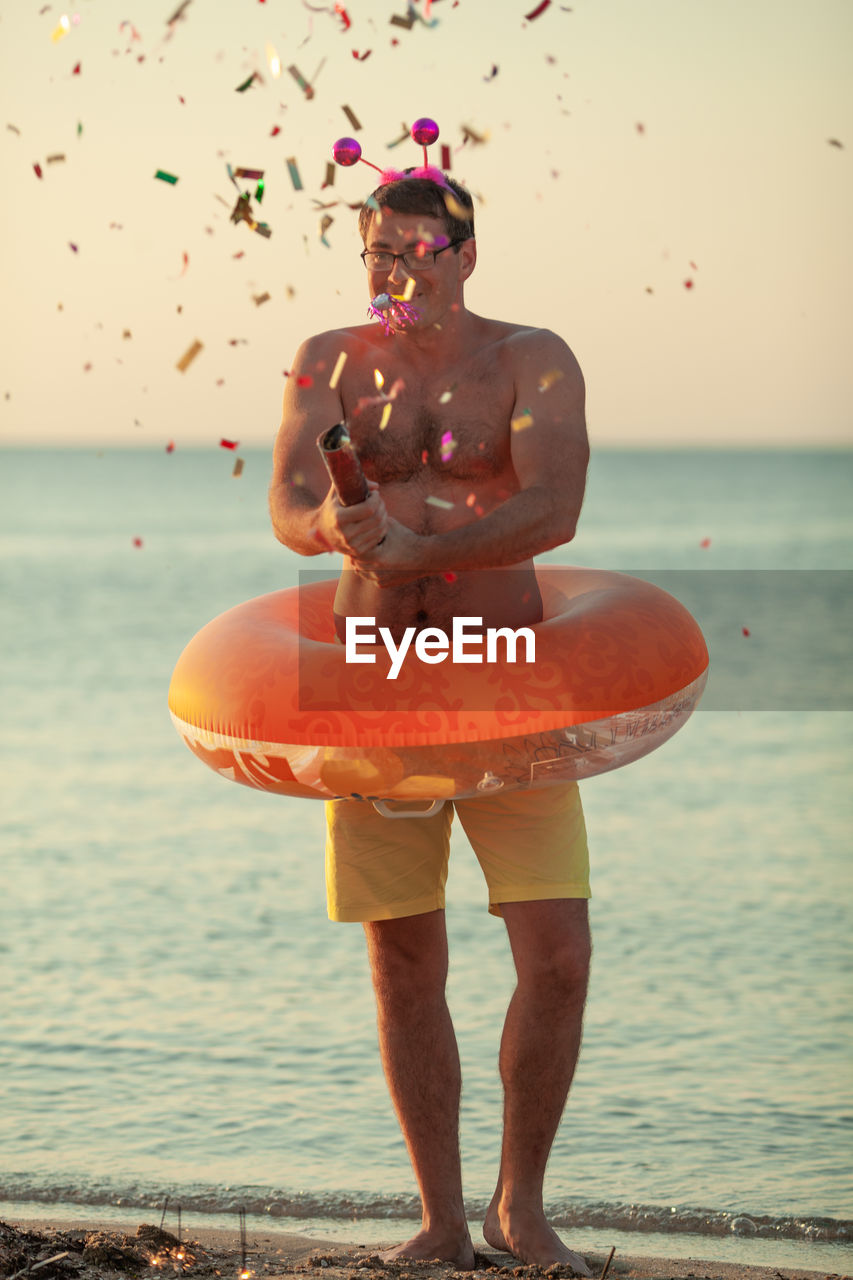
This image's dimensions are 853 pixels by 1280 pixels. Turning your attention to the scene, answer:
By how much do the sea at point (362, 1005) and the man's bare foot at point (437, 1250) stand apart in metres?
0.29

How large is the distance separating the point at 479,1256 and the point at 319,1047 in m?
1.21

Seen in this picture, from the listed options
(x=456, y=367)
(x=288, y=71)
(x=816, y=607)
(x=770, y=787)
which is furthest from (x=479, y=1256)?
(x=816, y=607)

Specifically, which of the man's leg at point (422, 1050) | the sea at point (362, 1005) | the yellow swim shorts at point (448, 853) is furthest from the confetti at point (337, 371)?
the sea at point (362, 1005)

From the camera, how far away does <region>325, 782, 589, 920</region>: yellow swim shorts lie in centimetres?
282

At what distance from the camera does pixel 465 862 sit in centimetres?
566

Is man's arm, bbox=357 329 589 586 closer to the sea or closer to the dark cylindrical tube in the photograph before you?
the dark cylindrical tube

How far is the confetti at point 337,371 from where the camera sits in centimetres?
290

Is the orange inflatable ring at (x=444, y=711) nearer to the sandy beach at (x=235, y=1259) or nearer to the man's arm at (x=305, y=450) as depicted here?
the man's arm at (x=305, y=450)

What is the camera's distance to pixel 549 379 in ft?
9.16

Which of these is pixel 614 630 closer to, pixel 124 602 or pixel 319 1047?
pixel 319 1047

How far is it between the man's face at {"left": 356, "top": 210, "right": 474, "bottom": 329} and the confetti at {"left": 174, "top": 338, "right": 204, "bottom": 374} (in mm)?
373

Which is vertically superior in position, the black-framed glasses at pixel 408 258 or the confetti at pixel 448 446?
the black-framed glasses at pixel 408 258
